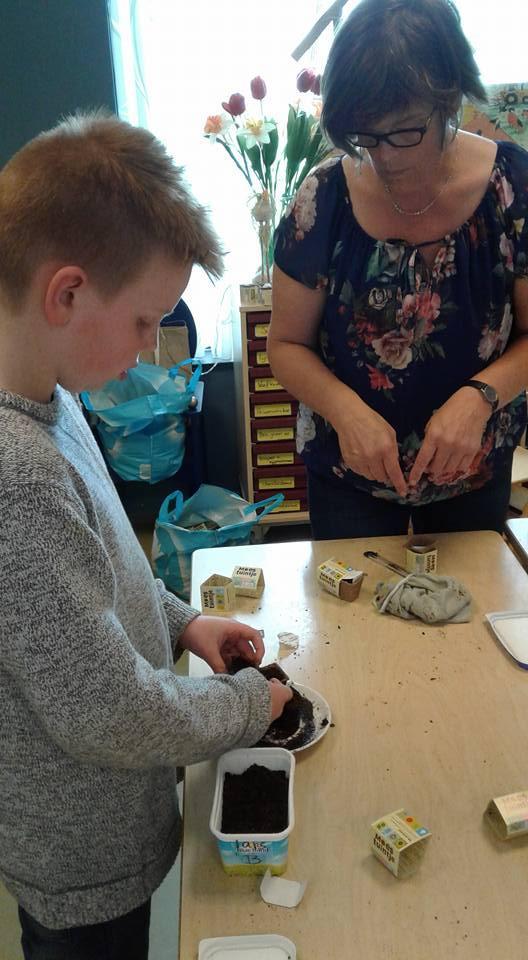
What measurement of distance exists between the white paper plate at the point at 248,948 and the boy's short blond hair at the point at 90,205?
0.57m

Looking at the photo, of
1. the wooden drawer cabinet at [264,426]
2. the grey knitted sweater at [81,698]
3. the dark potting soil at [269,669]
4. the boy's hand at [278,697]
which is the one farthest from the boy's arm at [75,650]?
the wooden drawer cabinet at [264,426]

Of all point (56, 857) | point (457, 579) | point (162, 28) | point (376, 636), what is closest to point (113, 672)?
point (56, 857)

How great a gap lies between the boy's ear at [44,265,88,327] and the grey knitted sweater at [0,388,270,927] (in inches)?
3.3

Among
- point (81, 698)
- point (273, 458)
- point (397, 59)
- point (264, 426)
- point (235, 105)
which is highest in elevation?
point (235, 105)

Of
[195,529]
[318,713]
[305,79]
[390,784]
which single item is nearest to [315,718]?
[318,713]

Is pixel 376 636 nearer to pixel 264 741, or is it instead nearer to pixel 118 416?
pixel 264 741

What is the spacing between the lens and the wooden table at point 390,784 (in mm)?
661

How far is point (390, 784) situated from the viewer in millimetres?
807

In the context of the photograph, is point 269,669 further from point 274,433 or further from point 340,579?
point 274,433

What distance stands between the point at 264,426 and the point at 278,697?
1.89 meters

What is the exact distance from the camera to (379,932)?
2.15ft

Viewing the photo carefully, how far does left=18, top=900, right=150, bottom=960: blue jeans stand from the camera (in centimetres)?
78

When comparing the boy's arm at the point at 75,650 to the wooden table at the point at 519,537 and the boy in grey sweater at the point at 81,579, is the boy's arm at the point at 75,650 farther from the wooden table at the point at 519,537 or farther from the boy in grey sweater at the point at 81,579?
the wooden table at the point at 519,537

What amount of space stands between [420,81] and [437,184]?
0.18 metres
